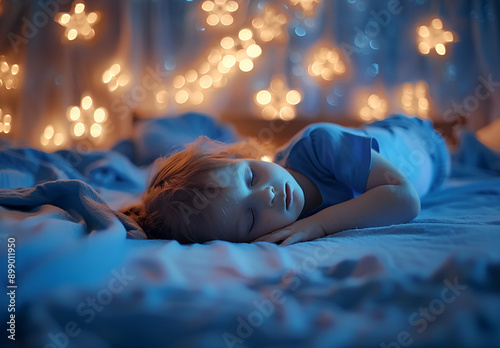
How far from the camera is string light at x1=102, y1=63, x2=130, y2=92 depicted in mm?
2207

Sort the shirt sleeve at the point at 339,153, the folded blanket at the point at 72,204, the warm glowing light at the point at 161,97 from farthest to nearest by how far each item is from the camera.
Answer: the warm glowing light at the point at 161,97, the shirt sleeve at the point at 339,153, the folded blanket at the point at 72,204

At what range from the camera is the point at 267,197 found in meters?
0.81

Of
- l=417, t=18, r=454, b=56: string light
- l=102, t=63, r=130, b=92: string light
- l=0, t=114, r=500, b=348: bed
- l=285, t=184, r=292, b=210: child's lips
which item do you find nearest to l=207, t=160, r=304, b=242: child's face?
l=285, t=184, r=292, b=210: child's lips

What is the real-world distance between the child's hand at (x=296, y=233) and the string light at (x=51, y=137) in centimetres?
182

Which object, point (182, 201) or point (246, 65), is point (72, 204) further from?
point (246, 65)

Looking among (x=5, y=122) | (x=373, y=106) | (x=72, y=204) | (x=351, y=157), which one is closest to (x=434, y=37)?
(x=373, y=106)

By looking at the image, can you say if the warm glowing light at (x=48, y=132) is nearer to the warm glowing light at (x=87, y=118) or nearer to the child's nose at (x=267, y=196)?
the warm glowing light at (x=87, y=118)

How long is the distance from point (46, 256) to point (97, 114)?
1.90 meters

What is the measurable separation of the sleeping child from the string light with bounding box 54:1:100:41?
1.54 meters

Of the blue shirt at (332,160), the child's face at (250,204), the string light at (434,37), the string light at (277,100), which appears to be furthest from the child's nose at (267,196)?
the string light at (434,37)

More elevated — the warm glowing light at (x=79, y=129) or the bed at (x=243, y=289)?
the bed at (x=243, y=289)

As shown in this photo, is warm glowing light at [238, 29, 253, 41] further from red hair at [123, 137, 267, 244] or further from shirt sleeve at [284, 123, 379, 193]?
red hair at [123, 137, 267, 244]

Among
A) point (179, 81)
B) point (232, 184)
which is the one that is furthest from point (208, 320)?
point (179, 81)

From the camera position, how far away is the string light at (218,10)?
7.36 feet
